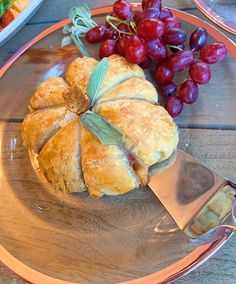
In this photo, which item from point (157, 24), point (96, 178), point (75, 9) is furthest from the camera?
point (75, 9)

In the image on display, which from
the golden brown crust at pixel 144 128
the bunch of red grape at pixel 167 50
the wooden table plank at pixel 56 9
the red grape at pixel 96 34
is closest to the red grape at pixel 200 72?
the bunch of red grape at pixel 167 50

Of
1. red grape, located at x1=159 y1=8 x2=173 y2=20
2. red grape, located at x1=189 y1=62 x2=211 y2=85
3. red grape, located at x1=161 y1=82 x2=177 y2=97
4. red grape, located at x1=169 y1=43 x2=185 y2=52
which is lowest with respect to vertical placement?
red grape, located at x1=161 y1=82 x2=177 y2=97

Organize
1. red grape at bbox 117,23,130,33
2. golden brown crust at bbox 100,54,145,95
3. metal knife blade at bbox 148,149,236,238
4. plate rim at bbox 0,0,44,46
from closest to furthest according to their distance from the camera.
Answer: metal knife blade at bbox 148,149,236,238 → golden brown crust at bbox 100,54,145,95 → red grape at bbox 117,23,130,33 → plate rim at bbox 0,0,44,46

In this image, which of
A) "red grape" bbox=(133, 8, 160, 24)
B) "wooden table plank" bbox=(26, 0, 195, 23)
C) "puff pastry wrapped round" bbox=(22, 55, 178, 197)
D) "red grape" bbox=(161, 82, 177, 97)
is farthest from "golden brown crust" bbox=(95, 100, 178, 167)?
"wooden table plank" bbox=(26, 0, 195, 23)

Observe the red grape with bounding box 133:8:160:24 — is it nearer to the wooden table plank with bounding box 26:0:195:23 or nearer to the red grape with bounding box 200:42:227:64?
the red grape with bounding box 200:42:227:64

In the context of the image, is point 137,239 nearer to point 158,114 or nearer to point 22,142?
point 158,114

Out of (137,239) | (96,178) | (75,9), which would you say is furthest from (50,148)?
(75,9)

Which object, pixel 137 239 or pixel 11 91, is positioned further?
pixel 11 91
